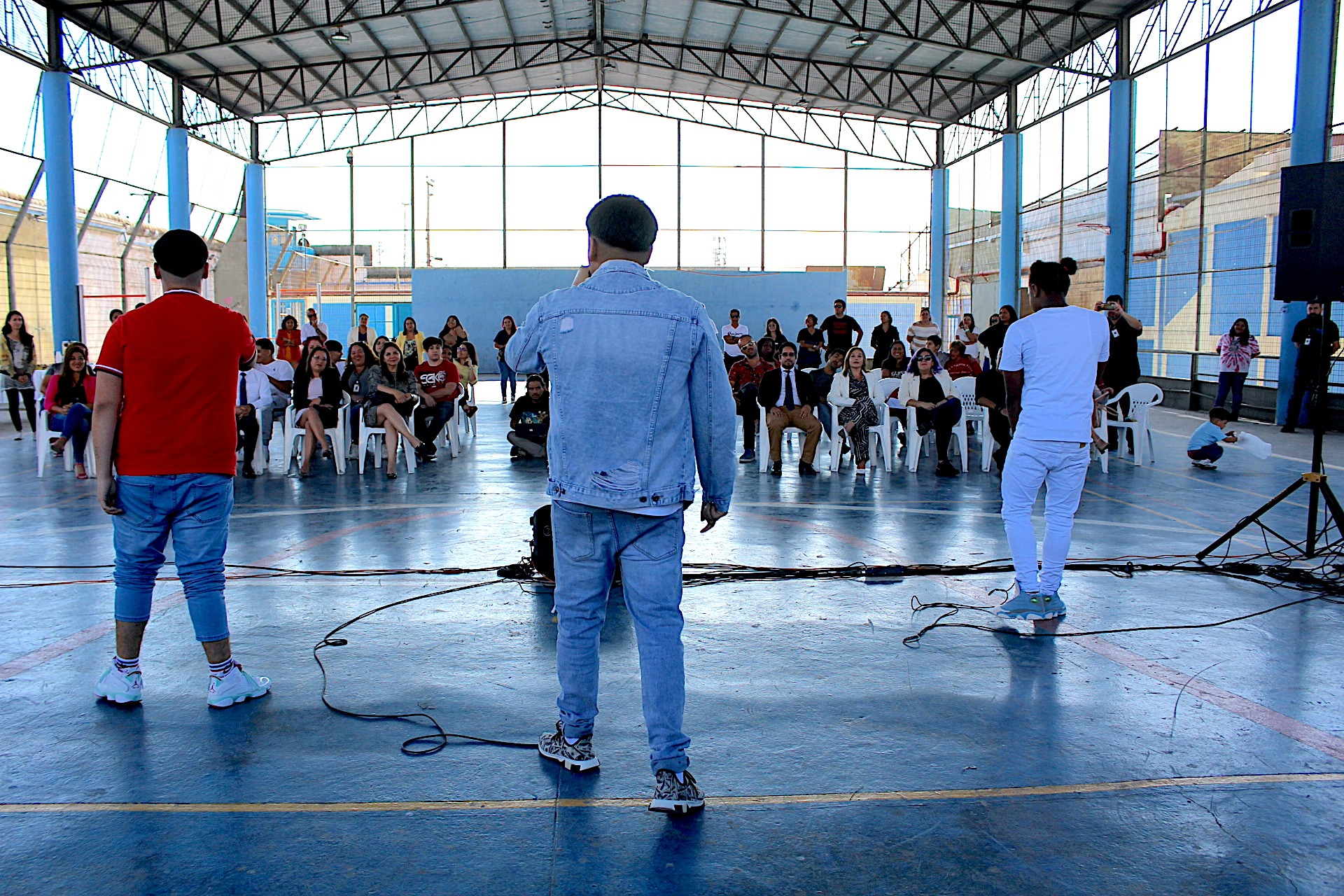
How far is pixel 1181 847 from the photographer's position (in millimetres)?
2477

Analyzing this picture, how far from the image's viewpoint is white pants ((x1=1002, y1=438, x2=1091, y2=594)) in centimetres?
445

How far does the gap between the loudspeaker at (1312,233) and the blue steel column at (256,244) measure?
872 inches

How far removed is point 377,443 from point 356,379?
0.64m

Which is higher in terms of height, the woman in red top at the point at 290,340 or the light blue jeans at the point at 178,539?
the woman in red top at the point at 290,340

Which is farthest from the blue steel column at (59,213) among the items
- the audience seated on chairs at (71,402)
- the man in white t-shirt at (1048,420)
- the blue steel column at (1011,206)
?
the blue steel column at (1011,206)

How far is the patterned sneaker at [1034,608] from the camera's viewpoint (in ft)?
14.8

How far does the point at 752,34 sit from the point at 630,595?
2011 centimetres

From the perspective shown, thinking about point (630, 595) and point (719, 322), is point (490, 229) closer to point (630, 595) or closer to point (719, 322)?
point (719, 322)

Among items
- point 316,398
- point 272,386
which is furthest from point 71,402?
point 316,398

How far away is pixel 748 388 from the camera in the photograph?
10594mm

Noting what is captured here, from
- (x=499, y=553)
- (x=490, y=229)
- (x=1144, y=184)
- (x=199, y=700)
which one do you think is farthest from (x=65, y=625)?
(x=490, y=229)

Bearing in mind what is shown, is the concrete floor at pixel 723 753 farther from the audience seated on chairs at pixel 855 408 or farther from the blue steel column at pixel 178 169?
the blue steel column at pixel 178 169

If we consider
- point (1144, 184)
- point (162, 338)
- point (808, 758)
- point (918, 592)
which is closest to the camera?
point (808, 758)

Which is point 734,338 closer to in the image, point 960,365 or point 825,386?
point 960,365
